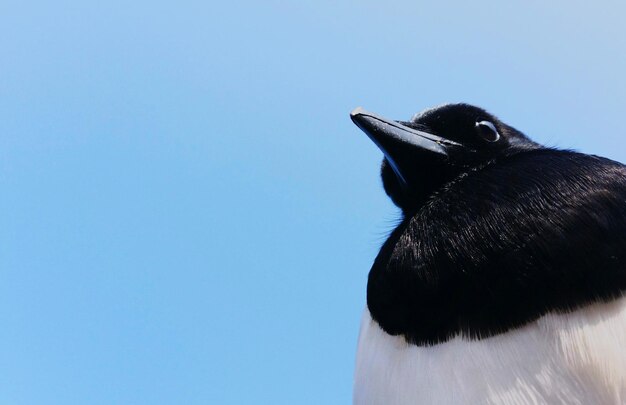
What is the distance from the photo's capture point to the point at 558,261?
7.44 feet

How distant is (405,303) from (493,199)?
0.42m

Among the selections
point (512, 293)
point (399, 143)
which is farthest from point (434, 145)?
point (512, 293)

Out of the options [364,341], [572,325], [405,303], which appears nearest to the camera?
[572,325]

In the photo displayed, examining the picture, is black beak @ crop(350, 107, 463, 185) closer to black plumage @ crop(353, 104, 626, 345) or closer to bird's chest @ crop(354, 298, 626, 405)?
black plumage @ crop(353, 104, 626, 345)

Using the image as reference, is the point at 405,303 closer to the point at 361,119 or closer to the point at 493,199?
the point at 493,199

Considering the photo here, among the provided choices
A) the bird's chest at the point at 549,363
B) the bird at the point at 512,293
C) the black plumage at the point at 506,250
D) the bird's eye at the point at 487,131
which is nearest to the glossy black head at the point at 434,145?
the bird's eye at the point at 487,131

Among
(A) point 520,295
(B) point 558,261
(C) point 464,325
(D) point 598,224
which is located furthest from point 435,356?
(D) point 598,224

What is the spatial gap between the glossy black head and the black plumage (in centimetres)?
11

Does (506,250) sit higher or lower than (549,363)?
higher

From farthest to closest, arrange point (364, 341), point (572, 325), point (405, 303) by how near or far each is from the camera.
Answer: point (364, 341), point (405, 303), point (572, 325)

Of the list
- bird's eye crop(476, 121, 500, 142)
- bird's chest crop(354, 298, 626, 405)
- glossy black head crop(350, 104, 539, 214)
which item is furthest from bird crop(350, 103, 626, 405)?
bird's eye crop(476, 121, 500, 142)

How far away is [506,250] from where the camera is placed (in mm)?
2314

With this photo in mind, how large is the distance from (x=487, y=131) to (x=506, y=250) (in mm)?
744

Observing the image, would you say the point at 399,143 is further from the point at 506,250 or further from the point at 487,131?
the point at 506,250
